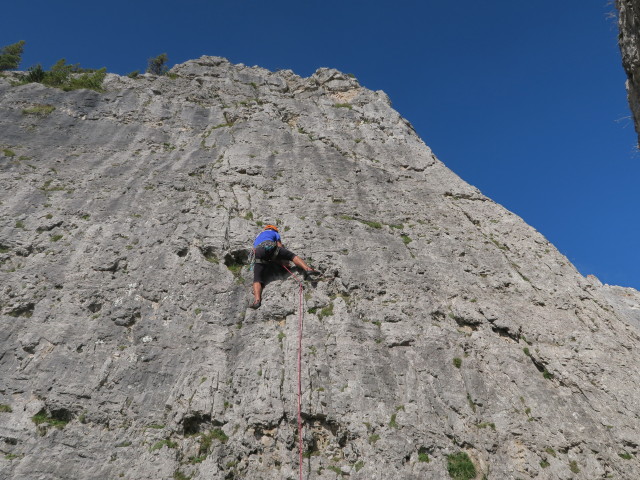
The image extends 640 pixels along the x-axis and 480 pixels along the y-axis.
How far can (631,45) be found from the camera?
262 inches

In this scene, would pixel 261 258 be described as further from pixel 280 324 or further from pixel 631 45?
pixel 631 45

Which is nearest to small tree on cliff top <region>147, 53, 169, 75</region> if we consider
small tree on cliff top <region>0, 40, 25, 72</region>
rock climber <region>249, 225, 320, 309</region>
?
small tree on cliff top <region>0, 40, 25, 72</region>

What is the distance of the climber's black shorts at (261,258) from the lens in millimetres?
12289

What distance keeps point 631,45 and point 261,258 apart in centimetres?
960

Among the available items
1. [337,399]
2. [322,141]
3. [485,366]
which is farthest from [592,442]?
[322,141]

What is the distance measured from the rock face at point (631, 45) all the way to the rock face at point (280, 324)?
6.48m

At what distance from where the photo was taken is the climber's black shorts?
12289 millimetres

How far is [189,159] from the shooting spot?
17.9 m

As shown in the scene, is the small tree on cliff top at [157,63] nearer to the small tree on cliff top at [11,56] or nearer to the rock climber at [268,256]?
the small tree on cliff top at [11,56]

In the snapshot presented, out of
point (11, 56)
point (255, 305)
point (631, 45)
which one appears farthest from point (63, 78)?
point (631, 45)

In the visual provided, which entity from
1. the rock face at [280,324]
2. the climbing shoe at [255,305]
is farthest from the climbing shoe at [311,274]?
the climbing shoe at [255,305]

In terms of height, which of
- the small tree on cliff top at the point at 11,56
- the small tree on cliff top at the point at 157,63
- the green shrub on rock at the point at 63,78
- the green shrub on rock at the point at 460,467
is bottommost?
the green shrub on rock at the point at 460,467

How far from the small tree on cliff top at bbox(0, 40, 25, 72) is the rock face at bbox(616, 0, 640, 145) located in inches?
1322

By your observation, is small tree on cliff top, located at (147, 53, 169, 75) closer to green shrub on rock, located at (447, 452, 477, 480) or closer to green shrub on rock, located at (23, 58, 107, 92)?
green shrub on rock, located at (23, 58, 107, 92)
